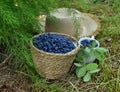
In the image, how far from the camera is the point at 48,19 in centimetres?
172

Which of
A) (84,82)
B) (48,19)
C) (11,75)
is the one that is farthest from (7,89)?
(48,19)

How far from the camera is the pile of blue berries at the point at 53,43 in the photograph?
1.42 metres

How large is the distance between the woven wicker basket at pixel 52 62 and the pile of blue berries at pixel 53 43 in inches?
1.6

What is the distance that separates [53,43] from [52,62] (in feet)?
0.36

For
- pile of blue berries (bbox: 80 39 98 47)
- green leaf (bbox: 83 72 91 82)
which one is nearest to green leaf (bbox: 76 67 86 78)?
green leaf (bbox: 83 72 91 82)

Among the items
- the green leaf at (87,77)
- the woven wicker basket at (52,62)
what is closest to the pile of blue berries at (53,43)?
the woven wicker basket at (52,62)

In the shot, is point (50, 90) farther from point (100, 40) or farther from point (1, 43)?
Answer: point (100, 40)

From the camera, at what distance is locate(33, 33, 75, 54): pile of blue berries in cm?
142

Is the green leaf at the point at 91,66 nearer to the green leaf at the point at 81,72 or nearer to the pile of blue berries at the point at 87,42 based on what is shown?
the green leaf at the point at 81,72

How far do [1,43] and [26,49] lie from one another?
189 mm

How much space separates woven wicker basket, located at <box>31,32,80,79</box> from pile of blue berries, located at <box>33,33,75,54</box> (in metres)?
0.04

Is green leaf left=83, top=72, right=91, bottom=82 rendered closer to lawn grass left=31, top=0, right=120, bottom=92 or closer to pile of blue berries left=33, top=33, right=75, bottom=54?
lawn grass left=31, top=0, right=120, bottom=92

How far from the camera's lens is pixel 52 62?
1.38m

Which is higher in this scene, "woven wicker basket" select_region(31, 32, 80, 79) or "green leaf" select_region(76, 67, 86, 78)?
"woven wicker basket" select_region(31, 32, 80, 79)
